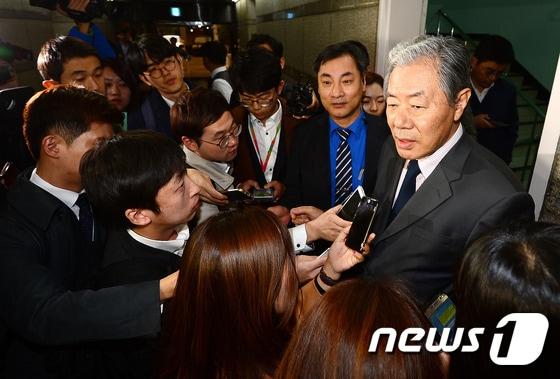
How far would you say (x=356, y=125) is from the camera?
2188 millimetres

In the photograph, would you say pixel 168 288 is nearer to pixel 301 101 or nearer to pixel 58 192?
pixel 58 192

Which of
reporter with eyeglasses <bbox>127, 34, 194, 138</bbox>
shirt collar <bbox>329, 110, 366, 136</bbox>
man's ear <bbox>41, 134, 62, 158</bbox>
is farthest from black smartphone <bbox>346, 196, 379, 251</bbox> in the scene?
reporter with eyeglasses <bbox>127, 34, 194, 138</bbox>

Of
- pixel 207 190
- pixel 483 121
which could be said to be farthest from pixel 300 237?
pixel 483 121

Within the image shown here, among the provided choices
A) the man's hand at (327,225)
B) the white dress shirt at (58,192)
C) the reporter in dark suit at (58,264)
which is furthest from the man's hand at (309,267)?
the white dress shirt at (58,192)

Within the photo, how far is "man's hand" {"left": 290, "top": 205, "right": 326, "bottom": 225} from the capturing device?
2.04 metres

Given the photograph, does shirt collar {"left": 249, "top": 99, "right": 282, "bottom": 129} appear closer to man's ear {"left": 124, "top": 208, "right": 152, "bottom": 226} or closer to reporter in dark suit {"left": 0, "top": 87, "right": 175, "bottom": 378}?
reporter in dark suit {"left": 0, "top": 87, "right": 175, "bottom": 378}

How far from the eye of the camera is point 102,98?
5.41 ft

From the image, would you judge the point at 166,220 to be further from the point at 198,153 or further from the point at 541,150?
the point at 541,150

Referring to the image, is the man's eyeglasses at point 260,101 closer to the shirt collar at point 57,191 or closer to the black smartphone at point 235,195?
the black smartphone at point 235,195

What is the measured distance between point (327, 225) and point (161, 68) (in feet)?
6.37

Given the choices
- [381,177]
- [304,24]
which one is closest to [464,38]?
[304,24]

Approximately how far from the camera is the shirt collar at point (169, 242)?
1.38 metres

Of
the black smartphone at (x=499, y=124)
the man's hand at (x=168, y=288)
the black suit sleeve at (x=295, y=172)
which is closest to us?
the man's hand at (x=168, y=288)

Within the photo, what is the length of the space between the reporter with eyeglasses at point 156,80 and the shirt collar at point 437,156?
197 cm
